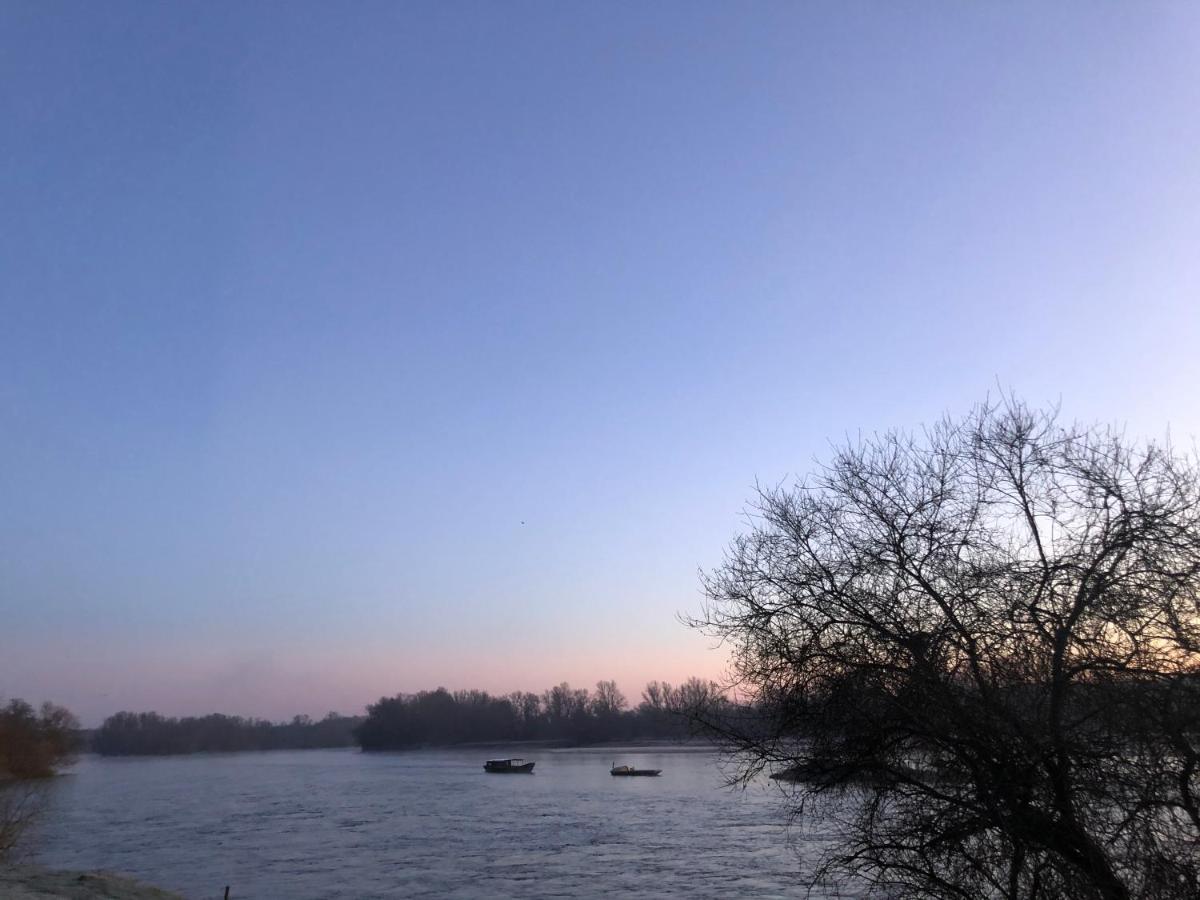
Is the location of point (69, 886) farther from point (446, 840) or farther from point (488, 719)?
point (488, 719)

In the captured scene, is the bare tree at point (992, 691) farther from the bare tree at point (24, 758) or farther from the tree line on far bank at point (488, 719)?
the tree line on far bank at point (488, 719)

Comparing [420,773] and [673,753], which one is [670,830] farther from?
[673,753]

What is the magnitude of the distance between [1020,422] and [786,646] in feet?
11.2

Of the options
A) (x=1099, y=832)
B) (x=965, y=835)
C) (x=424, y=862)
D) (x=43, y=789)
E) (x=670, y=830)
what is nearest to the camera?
(x=1099, y=832)

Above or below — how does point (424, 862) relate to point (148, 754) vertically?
below

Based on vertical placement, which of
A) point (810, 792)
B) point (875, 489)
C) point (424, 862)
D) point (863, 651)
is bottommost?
point (424, 862)

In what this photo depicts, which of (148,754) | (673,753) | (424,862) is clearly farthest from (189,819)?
(148,754)

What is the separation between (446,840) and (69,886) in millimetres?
14583

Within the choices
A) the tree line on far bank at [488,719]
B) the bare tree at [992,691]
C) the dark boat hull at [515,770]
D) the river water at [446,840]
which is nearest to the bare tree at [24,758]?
the river water at [446,840]

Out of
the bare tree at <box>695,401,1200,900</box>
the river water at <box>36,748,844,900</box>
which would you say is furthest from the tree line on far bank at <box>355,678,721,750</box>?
the bare tree at <box>695,401,1200,900</box>

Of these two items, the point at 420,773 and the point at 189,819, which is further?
the point at 420,773

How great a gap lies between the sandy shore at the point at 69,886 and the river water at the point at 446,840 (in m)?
1.61

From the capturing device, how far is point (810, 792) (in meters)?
10.6

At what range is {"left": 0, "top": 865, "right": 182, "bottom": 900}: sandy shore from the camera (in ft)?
63.4
